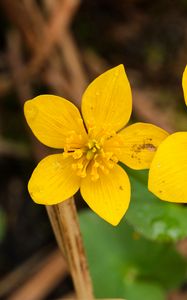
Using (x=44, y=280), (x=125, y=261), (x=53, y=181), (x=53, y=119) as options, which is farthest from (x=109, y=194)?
(x=44, y=280)

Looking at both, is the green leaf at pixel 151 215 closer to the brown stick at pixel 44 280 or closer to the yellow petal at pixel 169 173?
the yellow petal at pixel 169 173

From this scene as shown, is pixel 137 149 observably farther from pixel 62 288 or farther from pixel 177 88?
pixel 177 88

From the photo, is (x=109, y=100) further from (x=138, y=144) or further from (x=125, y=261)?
(x=125, y=261)

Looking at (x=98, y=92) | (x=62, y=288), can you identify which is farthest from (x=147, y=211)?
(x=62, y=288)

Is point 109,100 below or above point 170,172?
above

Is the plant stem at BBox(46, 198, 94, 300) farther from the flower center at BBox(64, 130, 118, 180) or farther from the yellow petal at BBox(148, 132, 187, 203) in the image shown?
the yellow petal at BBox(148, 132, 187, 203)

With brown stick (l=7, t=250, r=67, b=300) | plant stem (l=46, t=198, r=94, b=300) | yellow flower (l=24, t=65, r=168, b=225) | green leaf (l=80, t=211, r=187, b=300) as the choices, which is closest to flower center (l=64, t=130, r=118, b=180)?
yellow flower (l=24, t=65, r=168, b=225)
